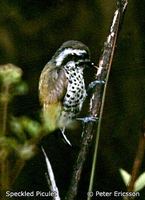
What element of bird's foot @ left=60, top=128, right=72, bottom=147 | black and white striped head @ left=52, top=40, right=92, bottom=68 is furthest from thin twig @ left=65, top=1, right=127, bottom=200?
bird's foot @ left=60, top=128, right=72, bottom=147

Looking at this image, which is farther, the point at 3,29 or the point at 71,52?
the point at 3,29

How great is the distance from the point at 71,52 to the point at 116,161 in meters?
0.60

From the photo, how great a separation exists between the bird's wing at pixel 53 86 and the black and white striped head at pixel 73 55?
36 millimetres

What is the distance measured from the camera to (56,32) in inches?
84.7

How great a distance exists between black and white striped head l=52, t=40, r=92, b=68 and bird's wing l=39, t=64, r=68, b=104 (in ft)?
0.12

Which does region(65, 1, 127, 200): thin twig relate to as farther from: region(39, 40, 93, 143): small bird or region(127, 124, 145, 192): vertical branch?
region(127, 124, 145, 192): vertical branch

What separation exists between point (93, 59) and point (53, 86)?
249 mm

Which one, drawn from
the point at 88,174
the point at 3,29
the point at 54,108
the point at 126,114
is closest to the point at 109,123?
the point at 126,114

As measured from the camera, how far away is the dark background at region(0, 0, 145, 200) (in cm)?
215

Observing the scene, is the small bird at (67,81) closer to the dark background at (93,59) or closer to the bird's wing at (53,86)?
the bird's wing at (53,86)

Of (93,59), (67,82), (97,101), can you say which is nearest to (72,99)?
(67,82)

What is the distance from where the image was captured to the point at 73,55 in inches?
76.1

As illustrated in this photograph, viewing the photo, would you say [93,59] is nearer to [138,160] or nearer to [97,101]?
[97,101]

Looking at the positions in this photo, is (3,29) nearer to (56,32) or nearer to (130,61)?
(56,32)
